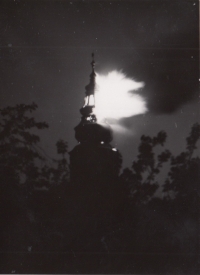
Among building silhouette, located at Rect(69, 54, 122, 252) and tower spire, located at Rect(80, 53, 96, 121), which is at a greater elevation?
tower spire, located at Rect(80, 53, 96, 121)

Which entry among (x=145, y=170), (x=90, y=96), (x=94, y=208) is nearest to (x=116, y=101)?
(x=90, y=96)

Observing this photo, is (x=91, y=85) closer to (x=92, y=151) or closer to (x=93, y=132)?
(x=93, y=132)

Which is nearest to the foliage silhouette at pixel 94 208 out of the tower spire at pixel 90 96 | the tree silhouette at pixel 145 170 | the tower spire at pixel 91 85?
the tree silhouette at pixel 145 170

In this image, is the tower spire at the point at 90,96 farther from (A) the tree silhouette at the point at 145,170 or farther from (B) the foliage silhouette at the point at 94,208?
(A) the tree silhouette at the point at 145,170

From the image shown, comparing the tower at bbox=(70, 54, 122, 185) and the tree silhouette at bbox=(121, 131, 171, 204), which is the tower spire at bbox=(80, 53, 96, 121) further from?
the tree silhouette at bbox=(121, 131, 171, 204)

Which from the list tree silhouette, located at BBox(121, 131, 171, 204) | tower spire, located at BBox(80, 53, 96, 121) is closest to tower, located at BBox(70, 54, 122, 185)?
tower spire, located at BBox(80, 53, 96, 121)

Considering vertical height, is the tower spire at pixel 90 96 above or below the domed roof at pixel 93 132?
above
